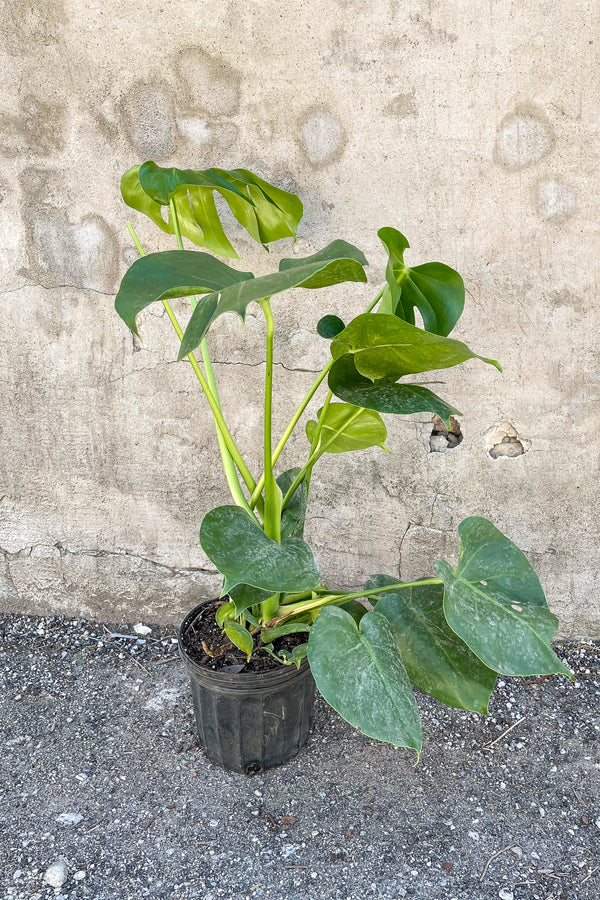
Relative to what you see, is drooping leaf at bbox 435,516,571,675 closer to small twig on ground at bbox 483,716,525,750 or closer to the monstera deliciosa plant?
the monstera deliciosa plant

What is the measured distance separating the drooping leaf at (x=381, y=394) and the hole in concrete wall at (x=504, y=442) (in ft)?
1.96

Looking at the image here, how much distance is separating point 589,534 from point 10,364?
1504mm

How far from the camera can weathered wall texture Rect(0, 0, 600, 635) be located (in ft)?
4.88

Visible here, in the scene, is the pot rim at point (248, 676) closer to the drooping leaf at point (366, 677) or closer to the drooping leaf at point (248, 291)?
the drooping leaf at point (366, 677)

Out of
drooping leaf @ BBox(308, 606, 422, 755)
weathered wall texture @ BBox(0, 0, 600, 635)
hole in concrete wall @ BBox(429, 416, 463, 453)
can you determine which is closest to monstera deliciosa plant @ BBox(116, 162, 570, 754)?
drooping leaf @ BBox(308, 606, 422, 755)

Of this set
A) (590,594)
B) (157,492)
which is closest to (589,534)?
(590,594)

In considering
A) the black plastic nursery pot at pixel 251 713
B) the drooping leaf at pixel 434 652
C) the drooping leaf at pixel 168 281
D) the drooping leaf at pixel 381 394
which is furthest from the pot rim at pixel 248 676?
the drooping leaf at pixel 168 281

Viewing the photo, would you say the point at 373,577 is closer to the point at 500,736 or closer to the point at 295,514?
the point at 295,514

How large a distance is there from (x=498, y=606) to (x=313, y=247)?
2.95 ft

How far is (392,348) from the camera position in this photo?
1042 millimetres

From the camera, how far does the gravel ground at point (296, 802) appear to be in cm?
121

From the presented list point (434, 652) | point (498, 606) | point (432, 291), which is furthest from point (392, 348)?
point (434, 652)

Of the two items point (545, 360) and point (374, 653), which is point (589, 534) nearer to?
point (545, 360)

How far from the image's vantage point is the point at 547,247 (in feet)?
5.11
